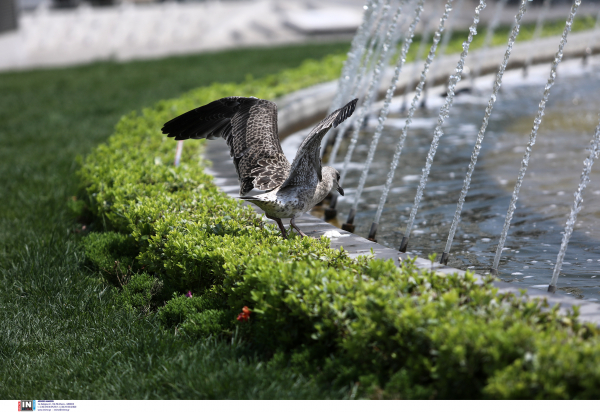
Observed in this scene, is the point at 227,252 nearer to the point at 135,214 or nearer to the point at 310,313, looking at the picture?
the point at 310,313

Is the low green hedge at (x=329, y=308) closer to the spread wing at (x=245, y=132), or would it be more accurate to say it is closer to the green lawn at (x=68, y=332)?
the green lawn at (x=68, y=332)

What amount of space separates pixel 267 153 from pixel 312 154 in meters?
0.54

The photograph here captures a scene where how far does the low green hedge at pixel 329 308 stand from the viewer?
2.66m

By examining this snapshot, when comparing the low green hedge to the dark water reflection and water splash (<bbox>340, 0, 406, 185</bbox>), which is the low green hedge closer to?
the dark water reflection

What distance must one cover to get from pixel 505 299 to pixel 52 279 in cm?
306

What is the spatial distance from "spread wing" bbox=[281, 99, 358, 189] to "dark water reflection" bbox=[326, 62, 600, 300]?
118 cm

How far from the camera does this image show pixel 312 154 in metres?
4.11

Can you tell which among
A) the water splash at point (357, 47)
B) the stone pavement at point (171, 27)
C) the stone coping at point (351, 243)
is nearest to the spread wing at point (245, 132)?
the stone coping at point (351, 243)

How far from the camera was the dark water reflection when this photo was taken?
4.70m

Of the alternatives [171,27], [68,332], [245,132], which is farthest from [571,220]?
[171,27]

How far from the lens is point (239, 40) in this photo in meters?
23.3

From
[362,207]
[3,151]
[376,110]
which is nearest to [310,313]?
[362,207]

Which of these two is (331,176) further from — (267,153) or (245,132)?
(245,132)

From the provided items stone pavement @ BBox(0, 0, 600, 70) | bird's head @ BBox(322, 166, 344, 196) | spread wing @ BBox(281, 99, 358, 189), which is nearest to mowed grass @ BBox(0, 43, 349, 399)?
spread wing @ BBox(281, 99, 358, 189)
